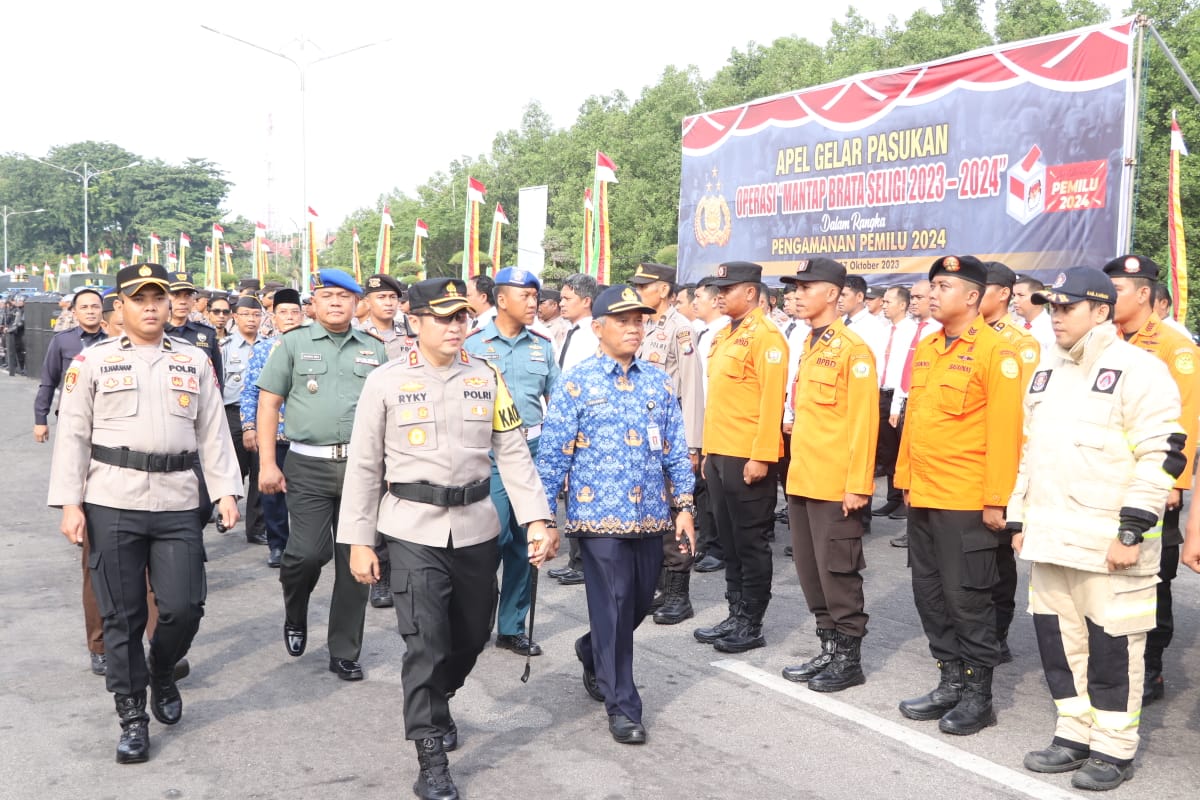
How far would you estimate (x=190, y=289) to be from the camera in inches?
319

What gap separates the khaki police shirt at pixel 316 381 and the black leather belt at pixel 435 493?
166 cm

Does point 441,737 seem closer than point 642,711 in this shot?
Yes

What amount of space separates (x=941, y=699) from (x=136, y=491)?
12.2 feet

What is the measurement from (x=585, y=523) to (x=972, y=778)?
1.88 metres

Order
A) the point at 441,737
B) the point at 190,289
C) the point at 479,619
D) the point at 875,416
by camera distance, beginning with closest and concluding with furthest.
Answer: the point at 441,737, the point at 479,619, the point at 875,416, the point at 190,289

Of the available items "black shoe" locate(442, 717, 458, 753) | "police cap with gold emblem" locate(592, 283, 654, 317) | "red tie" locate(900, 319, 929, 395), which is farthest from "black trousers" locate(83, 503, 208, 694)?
"red tie" locate(900, 319, 929, 395)

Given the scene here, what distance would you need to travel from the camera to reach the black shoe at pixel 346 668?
19.1 feet

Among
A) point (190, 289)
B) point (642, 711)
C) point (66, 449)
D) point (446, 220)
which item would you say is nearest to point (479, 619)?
point (642, 711)

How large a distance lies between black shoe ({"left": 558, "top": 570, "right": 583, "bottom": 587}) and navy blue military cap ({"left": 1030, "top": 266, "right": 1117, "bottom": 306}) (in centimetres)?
427

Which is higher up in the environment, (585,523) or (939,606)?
(585,523)

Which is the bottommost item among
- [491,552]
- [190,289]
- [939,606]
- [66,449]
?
[939,606]

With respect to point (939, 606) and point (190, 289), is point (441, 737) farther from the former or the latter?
point (190, 289)

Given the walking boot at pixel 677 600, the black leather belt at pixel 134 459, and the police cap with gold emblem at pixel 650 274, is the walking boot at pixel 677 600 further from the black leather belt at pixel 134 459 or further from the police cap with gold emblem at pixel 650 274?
the black leather belt at pixel 134 459

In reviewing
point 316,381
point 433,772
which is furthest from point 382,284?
point 433,772
